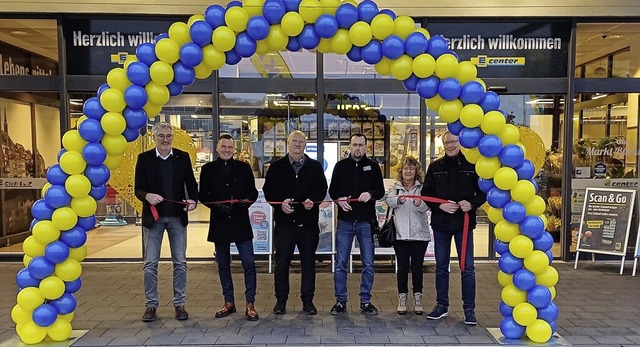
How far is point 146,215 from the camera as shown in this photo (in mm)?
5062

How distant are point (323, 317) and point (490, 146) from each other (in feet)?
7.53

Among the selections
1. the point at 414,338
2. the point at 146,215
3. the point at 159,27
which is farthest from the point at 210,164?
the point at 159,27

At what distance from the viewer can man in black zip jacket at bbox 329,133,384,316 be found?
5270 millimetres

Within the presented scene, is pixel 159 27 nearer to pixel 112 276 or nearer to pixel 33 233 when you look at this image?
pixel 112 276

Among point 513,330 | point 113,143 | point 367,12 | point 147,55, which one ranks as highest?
point 367,12

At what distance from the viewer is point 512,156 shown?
435cm

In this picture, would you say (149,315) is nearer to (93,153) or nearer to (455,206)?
(93,153)

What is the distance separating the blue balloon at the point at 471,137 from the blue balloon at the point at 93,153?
3.00 meters

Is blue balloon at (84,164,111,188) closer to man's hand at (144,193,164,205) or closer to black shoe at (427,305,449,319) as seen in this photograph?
man's hand at (144,193,164,205)

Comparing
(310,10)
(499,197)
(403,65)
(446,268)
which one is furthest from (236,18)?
(446,268)

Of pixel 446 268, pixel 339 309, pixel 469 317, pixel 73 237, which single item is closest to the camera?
pixel 73 237

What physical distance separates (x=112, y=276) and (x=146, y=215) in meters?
2.45

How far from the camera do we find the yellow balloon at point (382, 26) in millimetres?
4387

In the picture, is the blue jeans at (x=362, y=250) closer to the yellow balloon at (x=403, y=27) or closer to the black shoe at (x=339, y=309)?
the black shoe at (x=339, y=309)
